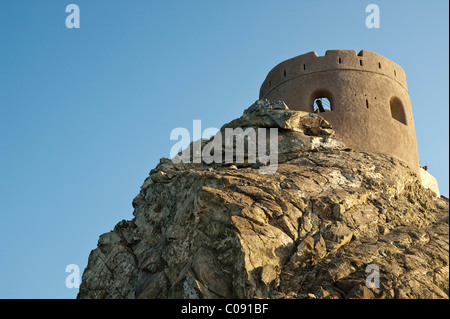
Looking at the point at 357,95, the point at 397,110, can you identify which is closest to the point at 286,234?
the point at 357,95

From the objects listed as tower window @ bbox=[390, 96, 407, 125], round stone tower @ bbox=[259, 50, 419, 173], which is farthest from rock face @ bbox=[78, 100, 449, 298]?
tower window @ bbox=[390, 96, 407, 125]

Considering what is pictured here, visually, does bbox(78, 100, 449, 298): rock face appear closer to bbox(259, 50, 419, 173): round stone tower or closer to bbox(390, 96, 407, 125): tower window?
bbox(259, 50, 419, 173): round stone tower

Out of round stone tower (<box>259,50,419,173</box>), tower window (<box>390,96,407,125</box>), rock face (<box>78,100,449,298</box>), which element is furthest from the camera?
tower window (<box>390,96,407,125</box>)

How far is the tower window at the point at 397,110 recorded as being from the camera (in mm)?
20734

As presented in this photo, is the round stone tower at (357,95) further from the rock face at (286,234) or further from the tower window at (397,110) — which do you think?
the rock face at (286,234)

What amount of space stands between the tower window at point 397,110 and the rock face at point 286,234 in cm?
405

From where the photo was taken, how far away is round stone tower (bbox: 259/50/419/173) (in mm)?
19031

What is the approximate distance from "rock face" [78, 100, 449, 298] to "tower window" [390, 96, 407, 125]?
405 cm

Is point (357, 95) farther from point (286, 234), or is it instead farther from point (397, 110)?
point (286, 234)

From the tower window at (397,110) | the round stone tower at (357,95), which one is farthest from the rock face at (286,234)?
the tower window at (397,110)

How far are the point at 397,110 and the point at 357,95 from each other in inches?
95.7
